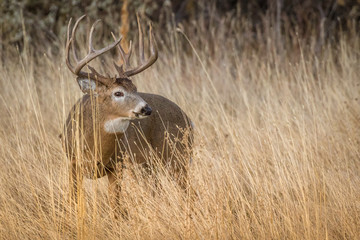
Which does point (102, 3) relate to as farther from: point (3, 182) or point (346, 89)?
point (3, 182)

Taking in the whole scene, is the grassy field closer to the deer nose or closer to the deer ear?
the deer ear

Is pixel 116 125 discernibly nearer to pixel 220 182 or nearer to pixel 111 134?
pixel 111 134

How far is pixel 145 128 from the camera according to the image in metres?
5.22

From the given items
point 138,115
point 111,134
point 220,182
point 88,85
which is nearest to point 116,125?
point 111,134

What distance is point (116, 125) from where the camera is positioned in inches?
183

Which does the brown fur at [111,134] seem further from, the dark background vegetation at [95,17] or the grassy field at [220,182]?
the dark background vegetation at [95,17]

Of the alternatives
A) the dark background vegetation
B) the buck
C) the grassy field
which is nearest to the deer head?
the buck

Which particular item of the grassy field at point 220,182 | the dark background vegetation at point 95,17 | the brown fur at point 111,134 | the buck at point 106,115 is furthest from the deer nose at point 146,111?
the dark background vegetation at point 95,17

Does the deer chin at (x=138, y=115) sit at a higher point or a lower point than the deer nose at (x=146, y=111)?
lower

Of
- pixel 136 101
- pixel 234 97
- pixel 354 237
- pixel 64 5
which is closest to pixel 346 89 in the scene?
pixel 234 97

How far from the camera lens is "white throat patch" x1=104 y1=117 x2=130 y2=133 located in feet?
15.2

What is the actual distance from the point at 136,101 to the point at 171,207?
1.09 m

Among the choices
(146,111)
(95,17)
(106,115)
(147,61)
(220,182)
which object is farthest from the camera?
(95,17)

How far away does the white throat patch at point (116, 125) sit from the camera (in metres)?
4.64
